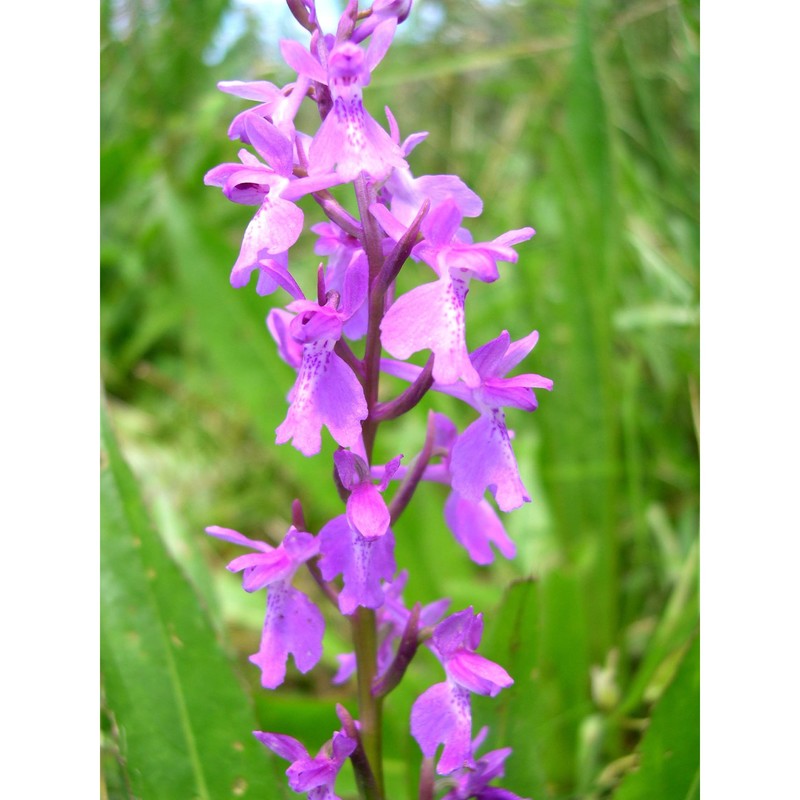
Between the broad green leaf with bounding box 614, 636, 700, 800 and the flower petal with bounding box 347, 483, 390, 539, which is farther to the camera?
the broad green leaf with bounding box 614, 636, 700, 800

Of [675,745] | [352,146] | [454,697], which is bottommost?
[675,745]

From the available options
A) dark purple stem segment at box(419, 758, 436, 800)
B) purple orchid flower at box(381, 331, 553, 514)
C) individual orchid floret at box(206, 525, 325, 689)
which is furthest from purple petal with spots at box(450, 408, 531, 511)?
dark purple stem segment at box(419, 758, 436, 800)

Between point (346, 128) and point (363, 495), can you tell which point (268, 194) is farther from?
point (363, 495)

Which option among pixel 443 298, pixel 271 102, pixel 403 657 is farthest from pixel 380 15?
pixel 403 657

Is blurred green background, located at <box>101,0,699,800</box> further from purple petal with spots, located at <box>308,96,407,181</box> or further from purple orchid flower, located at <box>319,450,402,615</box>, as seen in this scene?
purple petal with spots, located at <box>308,96,407,181</box>

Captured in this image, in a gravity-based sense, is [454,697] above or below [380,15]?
below
